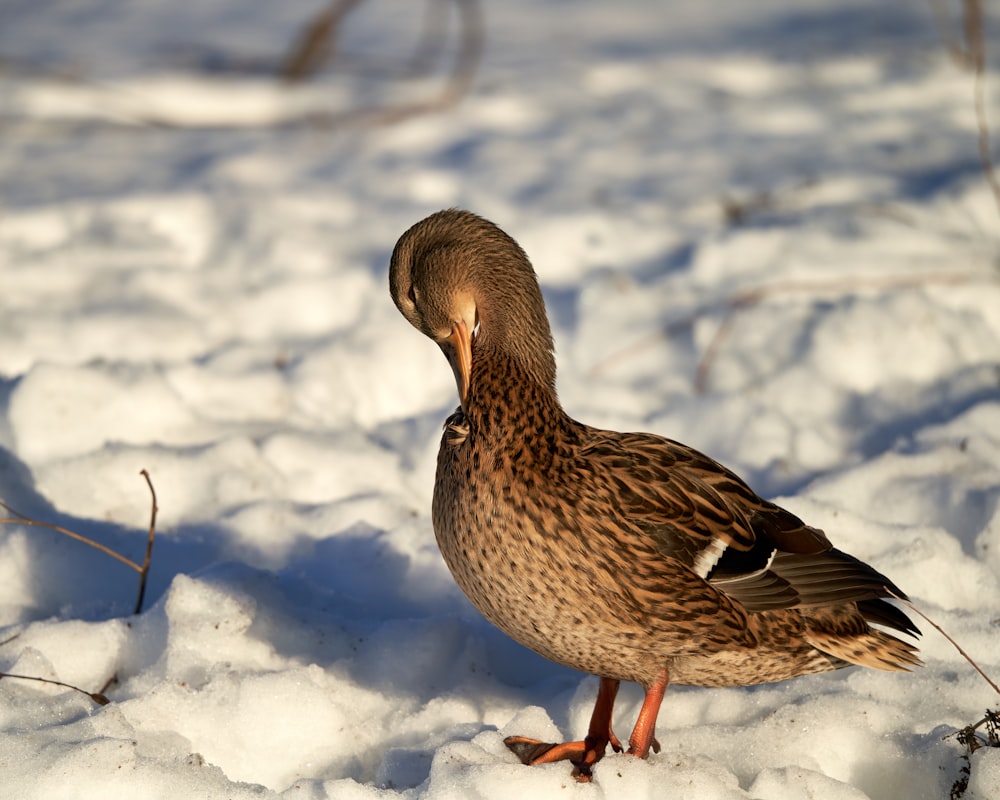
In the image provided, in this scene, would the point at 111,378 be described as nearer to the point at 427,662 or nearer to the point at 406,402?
the point at 406,402

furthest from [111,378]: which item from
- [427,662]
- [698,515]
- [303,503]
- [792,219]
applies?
[792,219]

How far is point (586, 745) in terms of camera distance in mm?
2668

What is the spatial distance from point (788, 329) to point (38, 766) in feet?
10.7

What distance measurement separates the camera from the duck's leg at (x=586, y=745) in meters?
2.61

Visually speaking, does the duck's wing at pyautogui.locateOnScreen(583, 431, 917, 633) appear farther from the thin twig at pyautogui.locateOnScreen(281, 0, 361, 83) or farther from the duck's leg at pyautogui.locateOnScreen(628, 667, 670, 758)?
the thin twig at pyautogui.locateOnScreen(281, 0, 361, 83)

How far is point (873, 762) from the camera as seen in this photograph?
2.62 m

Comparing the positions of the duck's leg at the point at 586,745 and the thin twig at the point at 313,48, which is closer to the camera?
the duck's leg at the point at 586,745

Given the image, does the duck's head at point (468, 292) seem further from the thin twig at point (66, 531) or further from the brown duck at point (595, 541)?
the thin twig at point (66, 531)

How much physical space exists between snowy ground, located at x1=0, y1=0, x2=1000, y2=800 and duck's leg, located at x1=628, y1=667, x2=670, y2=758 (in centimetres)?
6

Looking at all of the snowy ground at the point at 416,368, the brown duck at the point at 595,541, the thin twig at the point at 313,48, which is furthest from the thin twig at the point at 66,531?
the thin twig at the point at 313,48

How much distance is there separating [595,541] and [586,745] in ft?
1.72

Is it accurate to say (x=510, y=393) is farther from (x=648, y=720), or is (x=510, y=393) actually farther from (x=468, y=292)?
(x=648, y=720)

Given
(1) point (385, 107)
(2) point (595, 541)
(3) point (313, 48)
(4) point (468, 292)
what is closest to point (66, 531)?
(4) point (468, 292)

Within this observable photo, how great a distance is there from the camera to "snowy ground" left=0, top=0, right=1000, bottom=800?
107 inches
